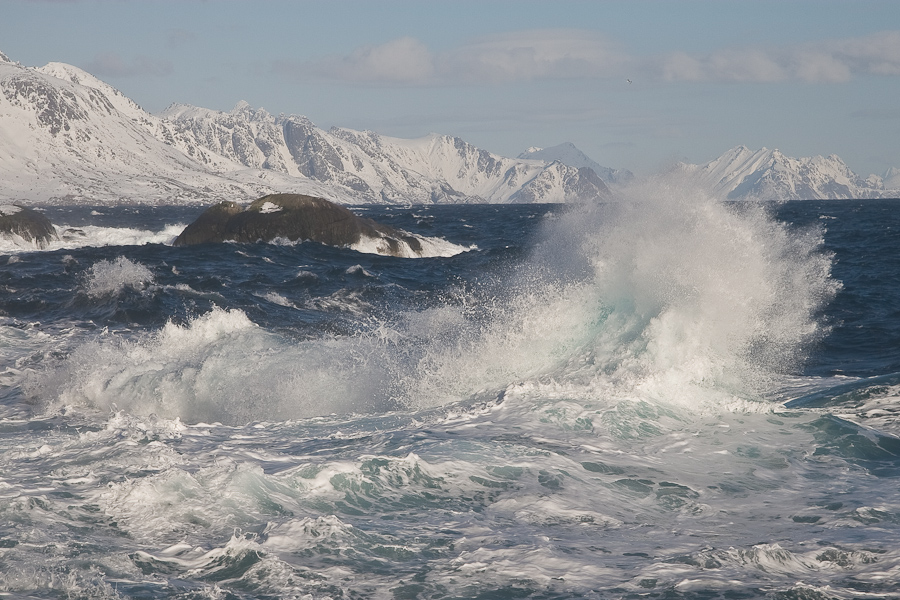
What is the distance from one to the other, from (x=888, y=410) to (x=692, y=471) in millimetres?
4016

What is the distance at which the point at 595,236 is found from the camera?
1642 cm

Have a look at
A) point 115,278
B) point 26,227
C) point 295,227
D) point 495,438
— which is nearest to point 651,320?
point 495,438

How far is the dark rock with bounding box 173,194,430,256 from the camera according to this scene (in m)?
37.8

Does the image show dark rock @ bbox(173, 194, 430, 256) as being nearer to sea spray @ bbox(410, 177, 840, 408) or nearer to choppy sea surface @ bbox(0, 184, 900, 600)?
choppy sea surface @ bbox(0, 184, 900, 600)

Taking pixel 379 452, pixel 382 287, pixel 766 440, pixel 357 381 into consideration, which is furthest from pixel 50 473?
pixel 382 287

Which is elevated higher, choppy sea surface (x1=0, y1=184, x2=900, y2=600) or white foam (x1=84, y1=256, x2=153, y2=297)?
white foam (x1=84, y1=256, x2=153, y2=297)

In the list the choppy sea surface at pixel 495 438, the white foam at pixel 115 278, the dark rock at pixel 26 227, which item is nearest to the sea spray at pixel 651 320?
the choppy sea surface at pixel 495 438

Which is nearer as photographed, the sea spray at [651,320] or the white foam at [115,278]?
the sea spray at [651,320]

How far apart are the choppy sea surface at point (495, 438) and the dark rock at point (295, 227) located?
16599mm

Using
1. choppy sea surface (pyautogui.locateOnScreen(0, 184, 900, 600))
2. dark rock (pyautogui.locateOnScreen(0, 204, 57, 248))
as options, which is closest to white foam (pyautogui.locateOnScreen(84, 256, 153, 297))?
choppy sea surface (pyautogui.locateOnScreen(0, 184, 900, 600))

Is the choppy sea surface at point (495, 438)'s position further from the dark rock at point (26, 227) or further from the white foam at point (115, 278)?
the dark rock at point (26, 227)

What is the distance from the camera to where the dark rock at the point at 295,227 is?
37838 millimetres

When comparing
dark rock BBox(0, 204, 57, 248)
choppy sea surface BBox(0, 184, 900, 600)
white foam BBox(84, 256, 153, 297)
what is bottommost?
choppy sea surface BBox(0, 184, 900, 600)

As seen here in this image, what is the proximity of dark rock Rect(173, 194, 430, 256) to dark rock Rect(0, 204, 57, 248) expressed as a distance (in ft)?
24.2
